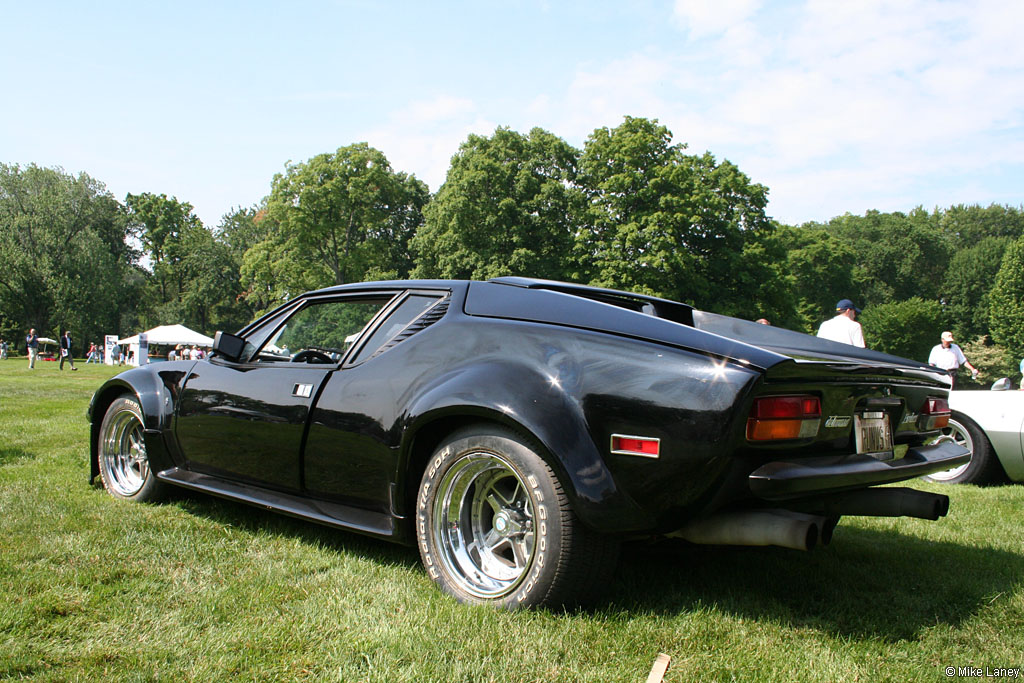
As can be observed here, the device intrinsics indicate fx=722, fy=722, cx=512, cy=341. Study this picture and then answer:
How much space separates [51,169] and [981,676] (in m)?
63.0

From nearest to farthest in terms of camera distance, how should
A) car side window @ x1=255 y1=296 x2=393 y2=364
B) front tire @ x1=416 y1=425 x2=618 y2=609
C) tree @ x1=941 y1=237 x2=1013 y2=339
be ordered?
front tire @ x1=416 y1=425 x2=618 y2=609 → car side window @ x1=255 y1=296 x2=393 y2=364 → tree @ x1=941 y1=237 x2=1013 y2=339

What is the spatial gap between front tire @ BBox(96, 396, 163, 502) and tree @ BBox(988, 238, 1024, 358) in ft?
180

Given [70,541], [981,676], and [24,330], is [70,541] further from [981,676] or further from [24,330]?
[24,330]

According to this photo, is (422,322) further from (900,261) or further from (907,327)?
(900,261)

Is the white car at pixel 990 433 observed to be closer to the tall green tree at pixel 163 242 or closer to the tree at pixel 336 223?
the tree at pixel 336 223

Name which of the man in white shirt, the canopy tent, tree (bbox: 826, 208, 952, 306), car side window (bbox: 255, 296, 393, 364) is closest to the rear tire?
the man in white shirt

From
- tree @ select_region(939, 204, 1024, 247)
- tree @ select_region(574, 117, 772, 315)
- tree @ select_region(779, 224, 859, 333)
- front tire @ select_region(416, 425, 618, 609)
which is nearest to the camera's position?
front tire @ select_region(416, 425, 618, 609)

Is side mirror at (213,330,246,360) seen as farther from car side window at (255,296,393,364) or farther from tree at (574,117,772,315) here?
tree at (574,117,772,315)

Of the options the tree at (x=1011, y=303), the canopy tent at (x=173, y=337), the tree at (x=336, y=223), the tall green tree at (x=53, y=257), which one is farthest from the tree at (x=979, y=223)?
the tall green tree at (x=53, y=257)

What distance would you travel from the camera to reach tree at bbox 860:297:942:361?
5569 centimetres

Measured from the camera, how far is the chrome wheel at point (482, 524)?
2652 mm

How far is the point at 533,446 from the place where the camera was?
2506mm

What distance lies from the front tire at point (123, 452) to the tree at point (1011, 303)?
54729mm

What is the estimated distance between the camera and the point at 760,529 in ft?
7.55
